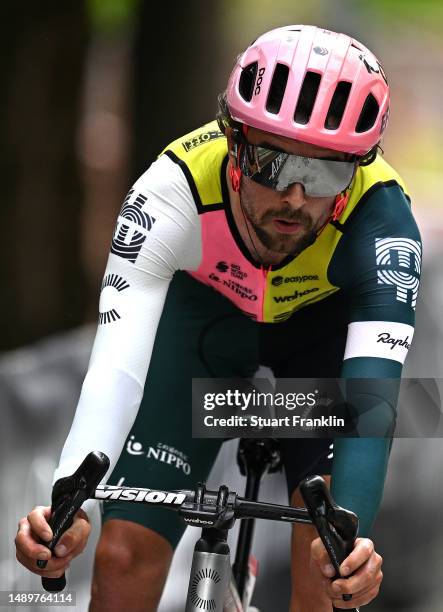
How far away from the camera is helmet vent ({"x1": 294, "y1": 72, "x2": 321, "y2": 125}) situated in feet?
12.3

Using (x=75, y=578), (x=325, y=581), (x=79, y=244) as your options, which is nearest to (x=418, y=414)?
(x=325, y=581)

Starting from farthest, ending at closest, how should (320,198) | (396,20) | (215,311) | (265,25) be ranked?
(396,20) → (265,25) → (215,311) → (320,198)

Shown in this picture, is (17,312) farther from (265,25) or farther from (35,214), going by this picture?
(265,25)

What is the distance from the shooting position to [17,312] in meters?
7.92

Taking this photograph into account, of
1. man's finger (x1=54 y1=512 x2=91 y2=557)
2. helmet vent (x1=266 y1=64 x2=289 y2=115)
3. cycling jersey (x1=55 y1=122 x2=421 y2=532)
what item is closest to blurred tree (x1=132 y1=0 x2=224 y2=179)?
cycling jersey (x1=55 y1=122 x2=421 y2=532)

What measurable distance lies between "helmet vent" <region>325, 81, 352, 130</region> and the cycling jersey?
294 mm

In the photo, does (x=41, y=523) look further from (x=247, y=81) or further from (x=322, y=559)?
(x=247, y=81)

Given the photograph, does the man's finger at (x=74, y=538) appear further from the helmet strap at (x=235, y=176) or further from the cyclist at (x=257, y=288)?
the helmet strap at (x=235, y=176)

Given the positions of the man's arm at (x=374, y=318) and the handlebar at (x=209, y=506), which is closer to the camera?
the handlebar at (x=209, y=506)

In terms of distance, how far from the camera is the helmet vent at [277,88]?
3.79m

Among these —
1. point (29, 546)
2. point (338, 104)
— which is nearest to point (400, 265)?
point (338, 104)

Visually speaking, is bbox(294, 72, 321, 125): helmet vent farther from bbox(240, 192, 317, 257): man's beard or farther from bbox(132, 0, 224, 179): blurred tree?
bbox(132, 0, 224, 179): blurred tree

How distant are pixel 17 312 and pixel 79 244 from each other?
1.87 ft

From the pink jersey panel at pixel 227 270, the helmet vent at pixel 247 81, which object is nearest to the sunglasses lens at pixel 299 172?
the helmet vent at pixel 247 81
